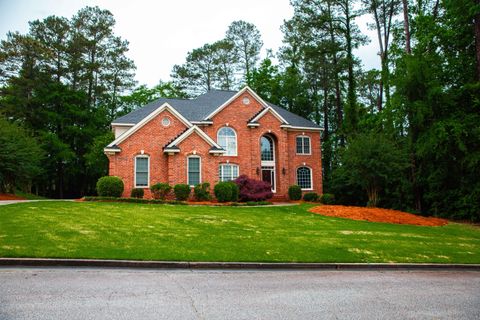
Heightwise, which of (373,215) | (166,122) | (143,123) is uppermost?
(166,122)

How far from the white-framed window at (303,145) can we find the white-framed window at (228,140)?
686cm

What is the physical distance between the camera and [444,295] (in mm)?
6945

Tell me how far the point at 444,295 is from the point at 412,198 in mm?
22393

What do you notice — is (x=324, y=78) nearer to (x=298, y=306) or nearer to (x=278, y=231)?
(x=278, y=231)

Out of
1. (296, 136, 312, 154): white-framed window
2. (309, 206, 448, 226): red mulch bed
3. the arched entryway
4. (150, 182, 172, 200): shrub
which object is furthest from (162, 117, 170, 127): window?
(296, 136, 312, 154): white-framed window

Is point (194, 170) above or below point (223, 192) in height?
above

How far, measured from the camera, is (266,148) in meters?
33.1

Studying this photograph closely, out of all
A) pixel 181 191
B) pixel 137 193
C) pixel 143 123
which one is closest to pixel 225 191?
pixel 181 191

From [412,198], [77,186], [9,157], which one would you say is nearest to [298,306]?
[412,198]

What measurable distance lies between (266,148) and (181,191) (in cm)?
1196

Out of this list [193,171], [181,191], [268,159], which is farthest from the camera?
[268,159]

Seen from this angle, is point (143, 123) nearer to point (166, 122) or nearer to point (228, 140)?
point (166, 122)

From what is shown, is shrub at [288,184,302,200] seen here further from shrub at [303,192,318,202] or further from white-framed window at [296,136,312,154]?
white-framed window at [296,136,312,154]

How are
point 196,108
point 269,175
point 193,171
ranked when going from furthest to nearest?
1. point 269,175
2. point 196,108
3. point 193,171
